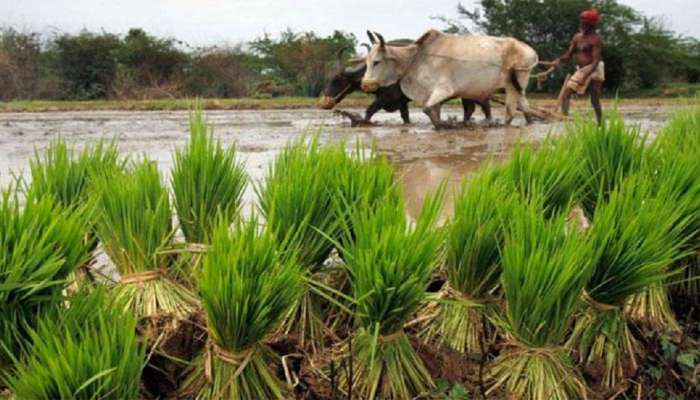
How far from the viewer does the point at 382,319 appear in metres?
1.61

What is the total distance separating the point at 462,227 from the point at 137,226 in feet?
2.75

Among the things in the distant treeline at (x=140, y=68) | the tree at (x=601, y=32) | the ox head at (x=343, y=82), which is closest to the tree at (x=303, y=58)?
the distant treeline at (x=140, y=68)

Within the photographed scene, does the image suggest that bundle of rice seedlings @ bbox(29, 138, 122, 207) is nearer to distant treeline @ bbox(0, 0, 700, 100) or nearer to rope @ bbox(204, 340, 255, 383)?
rope @ bbox(204, 340, 255, 383)

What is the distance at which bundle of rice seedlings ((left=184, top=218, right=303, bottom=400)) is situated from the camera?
4.85 feet

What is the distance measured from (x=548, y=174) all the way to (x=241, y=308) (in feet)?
3.73

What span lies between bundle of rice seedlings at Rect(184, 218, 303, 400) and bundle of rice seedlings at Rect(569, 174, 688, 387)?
2.41 feet

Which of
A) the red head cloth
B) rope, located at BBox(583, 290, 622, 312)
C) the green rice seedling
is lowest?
rope, located at BBox(583, 290, 622, 312)

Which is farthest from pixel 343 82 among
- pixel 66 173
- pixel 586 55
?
pixel 66 173

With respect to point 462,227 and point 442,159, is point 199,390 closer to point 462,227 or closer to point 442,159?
point 462,227

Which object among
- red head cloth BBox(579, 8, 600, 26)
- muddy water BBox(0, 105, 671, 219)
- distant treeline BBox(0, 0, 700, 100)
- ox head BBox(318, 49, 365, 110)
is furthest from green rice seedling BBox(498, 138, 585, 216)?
distant treeline BBox(0, 0, 700, 100)

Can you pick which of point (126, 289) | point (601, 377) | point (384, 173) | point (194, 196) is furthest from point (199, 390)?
point (601, 377)

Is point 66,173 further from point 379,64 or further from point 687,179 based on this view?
point 379,64

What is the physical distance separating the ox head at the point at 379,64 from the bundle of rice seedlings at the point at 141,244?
719cm

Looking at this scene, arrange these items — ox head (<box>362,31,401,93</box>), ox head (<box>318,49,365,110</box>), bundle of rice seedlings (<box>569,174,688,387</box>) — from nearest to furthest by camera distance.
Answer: bundle of rice seedlings (<box>569,174,688,387</box>) → ox head (<box>362,31,401,93</box>) → ox head (<box>318,49,365,110</box>)
